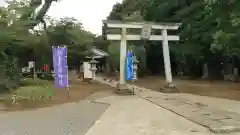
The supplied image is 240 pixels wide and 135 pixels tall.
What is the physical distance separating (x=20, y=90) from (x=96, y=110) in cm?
441

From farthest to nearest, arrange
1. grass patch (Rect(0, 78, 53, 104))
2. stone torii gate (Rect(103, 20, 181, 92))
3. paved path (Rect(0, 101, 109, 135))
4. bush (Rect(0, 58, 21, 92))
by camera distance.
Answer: stone torii gate (Rect(103, 20, 181, 92))
bush (Rect(0, 58, 21, 92))
grass patch (Rect(0, 78, 53, 104))
paved path (Rect(0, 101, 109, 135))

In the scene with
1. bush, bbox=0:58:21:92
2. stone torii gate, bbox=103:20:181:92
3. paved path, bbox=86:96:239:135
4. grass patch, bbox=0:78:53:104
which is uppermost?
stone torii gate, bbox=103:20:181:92

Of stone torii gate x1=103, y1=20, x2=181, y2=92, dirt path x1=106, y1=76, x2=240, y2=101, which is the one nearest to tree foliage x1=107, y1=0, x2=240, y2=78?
dirt path x1=106, y1=76, x2=240, y2=101

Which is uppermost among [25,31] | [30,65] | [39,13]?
[39,13]

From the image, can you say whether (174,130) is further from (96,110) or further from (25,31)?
(25,31)

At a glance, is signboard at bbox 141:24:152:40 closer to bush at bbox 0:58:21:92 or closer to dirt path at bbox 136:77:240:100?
dirt path at bbox 136:77:240:100

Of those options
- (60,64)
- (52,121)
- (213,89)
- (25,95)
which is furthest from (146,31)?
(52,121)

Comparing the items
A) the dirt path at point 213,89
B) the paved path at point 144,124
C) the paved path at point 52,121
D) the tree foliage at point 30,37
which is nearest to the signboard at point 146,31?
the dirt path at point 213,89

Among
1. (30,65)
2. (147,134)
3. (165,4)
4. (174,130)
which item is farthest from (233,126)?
(165,4)

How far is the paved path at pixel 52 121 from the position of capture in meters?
7.89

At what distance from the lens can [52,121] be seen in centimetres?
929

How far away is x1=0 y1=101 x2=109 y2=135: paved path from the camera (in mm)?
7895

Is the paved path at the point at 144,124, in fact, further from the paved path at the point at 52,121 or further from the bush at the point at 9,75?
the bush at the point at 9,75

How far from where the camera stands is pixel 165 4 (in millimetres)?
30000
